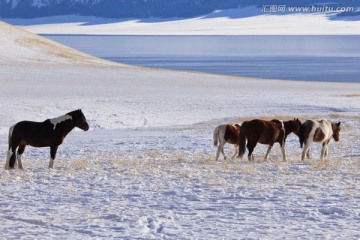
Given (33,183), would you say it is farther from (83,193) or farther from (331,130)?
(331,130)

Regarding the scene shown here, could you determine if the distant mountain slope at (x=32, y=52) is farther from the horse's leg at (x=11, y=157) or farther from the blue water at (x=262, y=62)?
the horse's leg at (x=11, y=157)

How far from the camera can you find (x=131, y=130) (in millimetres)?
27531

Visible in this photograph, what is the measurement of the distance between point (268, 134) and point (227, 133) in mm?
904

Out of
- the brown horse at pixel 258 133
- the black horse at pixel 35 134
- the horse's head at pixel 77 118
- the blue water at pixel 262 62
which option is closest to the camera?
the black horse at pixel 35 134

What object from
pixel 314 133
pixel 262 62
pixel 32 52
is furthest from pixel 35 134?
pixel 262 62

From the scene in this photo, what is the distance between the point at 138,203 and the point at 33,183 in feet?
7.65

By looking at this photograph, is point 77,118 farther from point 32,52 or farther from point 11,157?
point 32,52

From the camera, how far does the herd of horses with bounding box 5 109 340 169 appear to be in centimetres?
1482

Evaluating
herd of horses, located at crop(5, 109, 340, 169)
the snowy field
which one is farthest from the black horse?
the snowy field

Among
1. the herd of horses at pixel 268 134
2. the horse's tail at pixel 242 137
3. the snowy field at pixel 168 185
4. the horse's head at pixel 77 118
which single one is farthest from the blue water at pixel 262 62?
the horse's head at pixel 77 118

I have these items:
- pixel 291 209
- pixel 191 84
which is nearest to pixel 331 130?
pixel 291 209

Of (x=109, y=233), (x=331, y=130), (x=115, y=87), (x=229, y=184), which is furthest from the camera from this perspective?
(x=115, y=87)

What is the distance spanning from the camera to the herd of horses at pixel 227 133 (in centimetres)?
1482

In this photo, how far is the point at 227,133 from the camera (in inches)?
654
